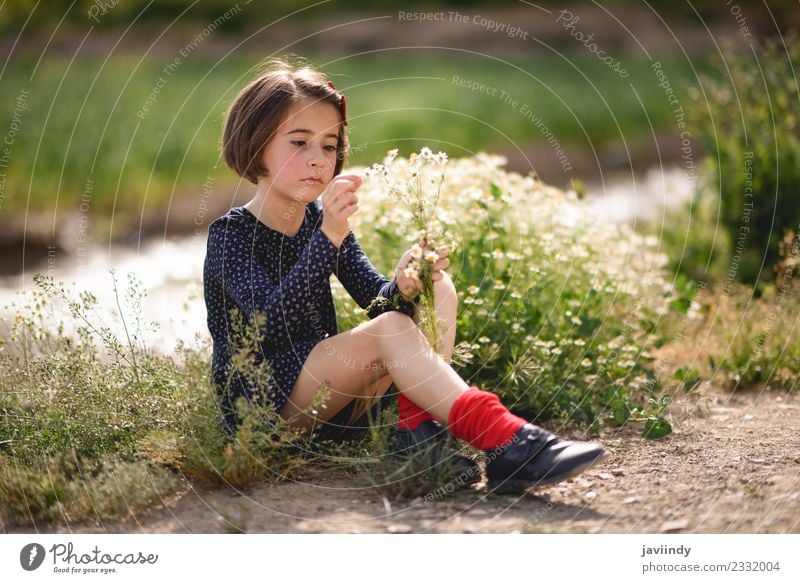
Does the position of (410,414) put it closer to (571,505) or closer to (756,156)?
(571,505)

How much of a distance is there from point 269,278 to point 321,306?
234 mm

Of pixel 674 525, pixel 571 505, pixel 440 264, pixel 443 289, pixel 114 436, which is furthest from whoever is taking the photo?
pixel 114 436

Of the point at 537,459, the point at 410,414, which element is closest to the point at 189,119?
the point at 410,414

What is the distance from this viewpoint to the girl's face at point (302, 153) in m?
3.12

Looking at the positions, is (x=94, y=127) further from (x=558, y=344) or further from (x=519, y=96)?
(x=558, y=344)

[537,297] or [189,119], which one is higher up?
[189,119]

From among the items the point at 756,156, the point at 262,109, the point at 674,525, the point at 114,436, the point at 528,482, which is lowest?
the point at 674,525

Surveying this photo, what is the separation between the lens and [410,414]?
2.96 metres

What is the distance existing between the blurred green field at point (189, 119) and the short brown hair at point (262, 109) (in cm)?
247

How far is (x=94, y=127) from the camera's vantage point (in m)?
9.62

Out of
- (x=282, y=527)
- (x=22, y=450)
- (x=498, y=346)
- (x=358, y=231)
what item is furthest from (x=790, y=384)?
(x=22, y=450)

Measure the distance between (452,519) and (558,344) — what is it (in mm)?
1324
